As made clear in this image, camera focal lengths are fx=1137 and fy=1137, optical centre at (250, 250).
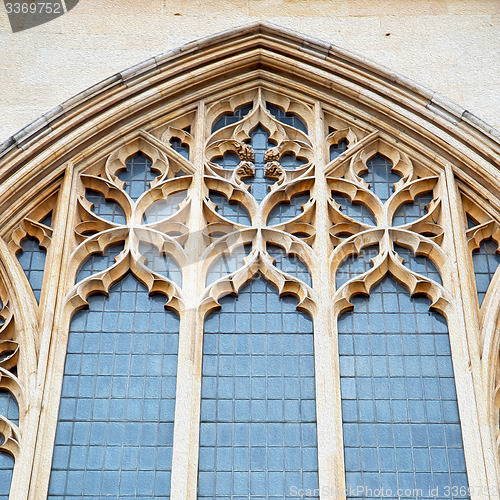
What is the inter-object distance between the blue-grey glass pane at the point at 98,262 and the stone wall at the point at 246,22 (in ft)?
6.06

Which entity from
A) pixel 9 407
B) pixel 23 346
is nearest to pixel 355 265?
pixel 23 346

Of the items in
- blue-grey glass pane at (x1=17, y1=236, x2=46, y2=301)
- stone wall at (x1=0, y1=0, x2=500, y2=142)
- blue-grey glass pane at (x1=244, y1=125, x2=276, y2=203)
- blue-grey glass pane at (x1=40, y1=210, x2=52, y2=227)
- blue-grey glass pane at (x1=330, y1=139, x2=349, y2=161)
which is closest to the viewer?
blue-grey glass pane at (x1=17, y1=236, x2=46, y2=301)

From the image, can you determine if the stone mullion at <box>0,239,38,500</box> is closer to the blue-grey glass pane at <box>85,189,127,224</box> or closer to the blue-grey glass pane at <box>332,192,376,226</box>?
the blue-grey glass pane at <box>85,189,127,224</box>

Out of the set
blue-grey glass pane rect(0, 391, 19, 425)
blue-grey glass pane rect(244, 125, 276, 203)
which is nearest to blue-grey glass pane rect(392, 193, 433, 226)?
blue-grey glass pane rect(244, 125, 276, 203)

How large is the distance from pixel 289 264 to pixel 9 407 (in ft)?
11.0

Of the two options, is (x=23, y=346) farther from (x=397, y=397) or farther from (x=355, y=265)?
(x=397, y=397)

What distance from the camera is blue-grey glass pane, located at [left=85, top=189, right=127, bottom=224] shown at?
12.9 metres

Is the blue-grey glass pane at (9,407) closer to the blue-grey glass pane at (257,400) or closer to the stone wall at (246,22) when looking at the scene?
the blue-grey glass pane at (257,400)

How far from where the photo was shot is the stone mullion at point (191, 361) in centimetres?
1084

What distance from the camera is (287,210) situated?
12977 millimetres

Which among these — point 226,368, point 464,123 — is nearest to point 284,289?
point 226,368

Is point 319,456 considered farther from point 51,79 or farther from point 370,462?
point 51,79

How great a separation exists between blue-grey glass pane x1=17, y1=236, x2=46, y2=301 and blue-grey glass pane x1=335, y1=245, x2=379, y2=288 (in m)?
3.22

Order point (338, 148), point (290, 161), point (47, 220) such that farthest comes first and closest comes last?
point (338, 148)
point (290, 161)
point (47, 220)
